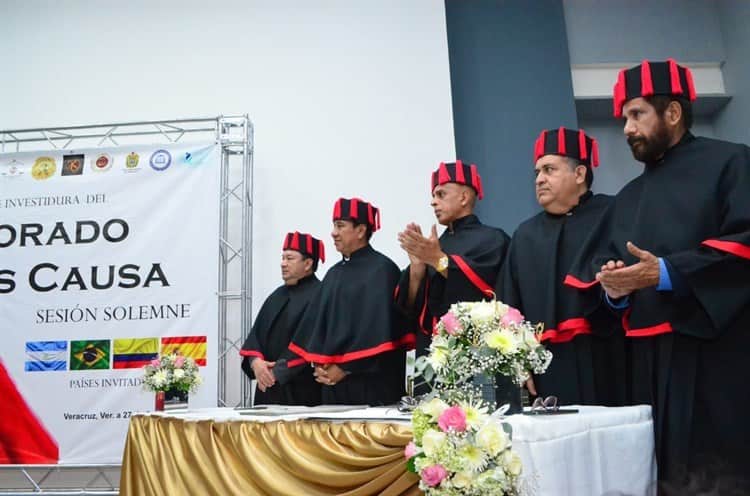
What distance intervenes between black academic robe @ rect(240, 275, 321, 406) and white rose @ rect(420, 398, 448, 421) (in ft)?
8.11

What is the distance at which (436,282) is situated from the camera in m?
3.31

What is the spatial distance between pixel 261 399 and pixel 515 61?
362 cm

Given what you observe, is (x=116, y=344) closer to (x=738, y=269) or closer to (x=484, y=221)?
(x=484, y=221)

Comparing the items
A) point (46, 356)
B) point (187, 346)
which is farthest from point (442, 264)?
point (46, 356)

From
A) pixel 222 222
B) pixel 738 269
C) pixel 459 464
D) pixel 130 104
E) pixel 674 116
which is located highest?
pixel 130 104

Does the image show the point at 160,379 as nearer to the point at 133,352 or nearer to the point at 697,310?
the point at 133,352

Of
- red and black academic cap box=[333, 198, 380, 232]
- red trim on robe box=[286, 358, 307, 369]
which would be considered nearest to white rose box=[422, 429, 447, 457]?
red trim on robe box=[286, 358, 307, 369]

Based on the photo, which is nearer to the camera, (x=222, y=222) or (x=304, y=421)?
(x=304, y=421)

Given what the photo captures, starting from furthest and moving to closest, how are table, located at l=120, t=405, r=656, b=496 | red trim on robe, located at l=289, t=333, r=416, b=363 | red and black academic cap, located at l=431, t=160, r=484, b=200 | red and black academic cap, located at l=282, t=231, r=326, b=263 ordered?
red and black academic cap, located at l=282, t=231, r=326, b=263
red and black academic cap, located at l=431, t=160, r=484, b=200
red trim on robe, located at l=289, t=333, r=416, b=363
table, located at l=120, t=405, r=656, b=496

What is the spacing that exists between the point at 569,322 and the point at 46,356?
4.11 metres

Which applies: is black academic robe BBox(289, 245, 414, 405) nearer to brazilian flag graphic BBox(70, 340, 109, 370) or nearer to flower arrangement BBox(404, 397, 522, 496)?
brazilian flag graphic BBox(70, 340, 109, 370)

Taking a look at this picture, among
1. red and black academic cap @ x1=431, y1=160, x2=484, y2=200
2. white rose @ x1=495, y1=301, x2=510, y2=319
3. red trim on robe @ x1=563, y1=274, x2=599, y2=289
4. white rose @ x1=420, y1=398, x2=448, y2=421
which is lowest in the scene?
white rose @ x1=420, y1=398, x2=448, y2=421

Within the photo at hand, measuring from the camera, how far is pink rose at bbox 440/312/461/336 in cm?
188

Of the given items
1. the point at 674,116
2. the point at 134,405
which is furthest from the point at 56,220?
the point at 674,116
